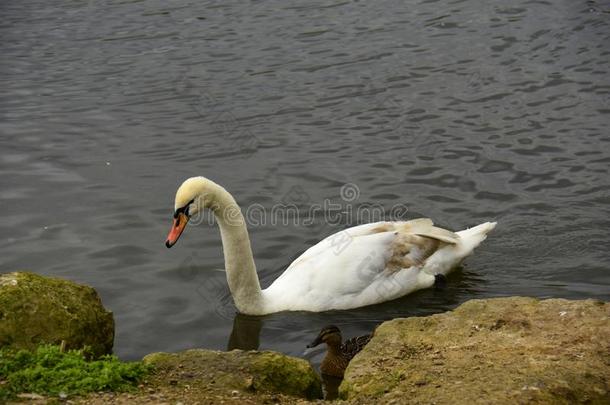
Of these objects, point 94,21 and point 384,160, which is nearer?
point 384,160

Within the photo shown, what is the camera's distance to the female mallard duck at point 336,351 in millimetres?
7039

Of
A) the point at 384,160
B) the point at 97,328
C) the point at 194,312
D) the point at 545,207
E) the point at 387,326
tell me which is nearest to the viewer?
the point at 387,326

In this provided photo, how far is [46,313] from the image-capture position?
6.45m

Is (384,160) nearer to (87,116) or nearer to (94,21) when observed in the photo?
(87,116)

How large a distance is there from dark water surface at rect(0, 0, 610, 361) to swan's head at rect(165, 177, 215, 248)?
85 cm

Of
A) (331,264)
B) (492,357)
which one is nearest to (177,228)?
(331,264)

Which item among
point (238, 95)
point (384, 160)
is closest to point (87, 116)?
point (238, 95)

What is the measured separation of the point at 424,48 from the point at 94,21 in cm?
688

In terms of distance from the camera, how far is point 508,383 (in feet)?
16.3

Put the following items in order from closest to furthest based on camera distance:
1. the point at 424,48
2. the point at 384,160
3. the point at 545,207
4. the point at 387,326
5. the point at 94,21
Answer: the point at 387,326 < the point at 545,207 < the point at 384,160 < the point at 424,48 < the point at 94,21

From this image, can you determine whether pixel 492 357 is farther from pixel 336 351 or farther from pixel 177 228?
pixel 177 228

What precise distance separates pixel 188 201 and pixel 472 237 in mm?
2703

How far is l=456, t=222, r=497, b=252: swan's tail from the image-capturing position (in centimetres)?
887

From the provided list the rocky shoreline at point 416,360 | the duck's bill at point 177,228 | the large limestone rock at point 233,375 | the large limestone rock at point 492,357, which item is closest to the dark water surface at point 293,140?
the duck's bill at point 177,228
